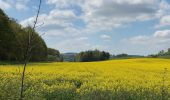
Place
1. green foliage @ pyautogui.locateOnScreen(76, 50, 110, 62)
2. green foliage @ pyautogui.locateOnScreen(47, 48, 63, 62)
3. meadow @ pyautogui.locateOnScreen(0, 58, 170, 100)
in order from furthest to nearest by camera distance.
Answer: green foliage @ pyautogui.locateOnScreen(76, 50, 110, 62), green foliage @ pyautogui.locateOnScreen(47, 48, 63, 62), meadow @ pyautogui.locateOnScreen(0, 58, 170, 100)

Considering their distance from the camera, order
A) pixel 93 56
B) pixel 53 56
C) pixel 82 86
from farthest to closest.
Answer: pixel 53 56, pixel 93 56, pixel 82 86

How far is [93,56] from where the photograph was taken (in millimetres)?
136250

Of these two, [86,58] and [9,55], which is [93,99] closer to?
[9,55]

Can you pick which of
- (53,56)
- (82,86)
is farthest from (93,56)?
(82,86)

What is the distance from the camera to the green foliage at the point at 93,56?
134 m

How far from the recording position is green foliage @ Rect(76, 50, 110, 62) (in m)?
134

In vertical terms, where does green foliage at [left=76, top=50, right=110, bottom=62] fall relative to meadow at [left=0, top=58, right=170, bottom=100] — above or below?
above

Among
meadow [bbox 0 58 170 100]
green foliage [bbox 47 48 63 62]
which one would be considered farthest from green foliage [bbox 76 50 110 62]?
meadow [bbox 0 58 170 100]

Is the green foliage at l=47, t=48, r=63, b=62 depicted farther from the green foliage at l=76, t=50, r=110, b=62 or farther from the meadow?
the meadow

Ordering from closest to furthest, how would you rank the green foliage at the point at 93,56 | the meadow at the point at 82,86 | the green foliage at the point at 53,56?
the meadow at the point at 82,86
the green foliage at the point at 53,56
the green foliage at the point at 93,56

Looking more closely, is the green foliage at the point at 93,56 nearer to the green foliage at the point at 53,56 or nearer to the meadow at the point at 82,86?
the green foliage at the point at 53,56

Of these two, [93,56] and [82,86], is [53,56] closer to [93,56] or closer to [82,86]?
[93,56]

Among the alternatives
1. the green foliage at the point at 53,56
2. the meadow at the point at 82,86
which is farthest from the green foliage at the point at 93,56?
the meadow at the point at 82,86

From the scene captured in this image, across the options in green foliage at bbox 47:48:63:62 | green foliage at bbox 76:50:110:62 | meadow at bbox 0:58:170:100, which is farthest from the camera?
green foliage at bbox 76:50:110:62
